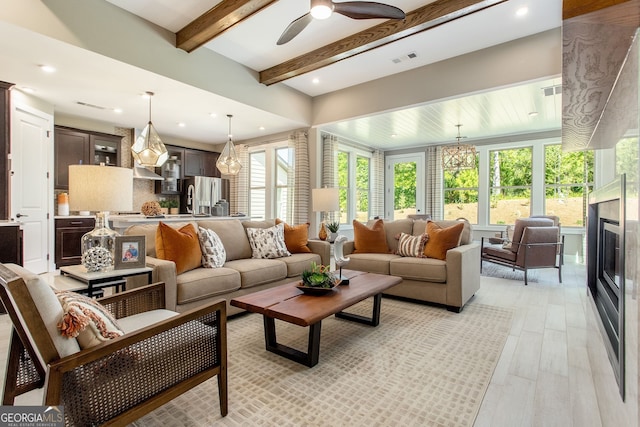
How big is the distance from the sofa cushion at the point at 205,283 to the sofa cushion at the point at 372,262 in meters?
1.51

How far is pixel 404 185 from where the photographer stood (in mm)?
8211

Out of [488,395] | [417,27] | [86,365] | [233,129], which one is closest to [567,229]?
[417,27]

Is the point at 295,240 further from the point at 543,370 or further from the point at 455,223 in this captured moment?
the point at 543,370

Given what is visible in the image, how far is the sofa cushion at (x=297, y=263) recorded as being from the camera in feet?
11.7

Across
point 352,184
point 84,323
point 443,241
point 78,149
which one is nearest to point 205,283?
point 84,323

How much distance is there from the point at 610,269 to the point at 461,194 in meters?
6.21

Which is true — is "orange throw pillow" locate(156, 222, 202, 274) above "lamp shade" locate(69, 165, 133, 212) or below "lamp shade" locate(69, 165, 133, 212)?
below

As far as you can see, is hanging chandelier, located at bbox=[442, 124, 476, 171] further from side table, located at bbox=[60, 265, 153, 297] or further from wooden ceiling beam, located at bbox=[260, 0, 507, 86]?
side table, located at bbox=[60, 265, 153, 297]

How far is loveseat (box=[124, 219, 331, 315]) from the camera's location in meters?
2.56

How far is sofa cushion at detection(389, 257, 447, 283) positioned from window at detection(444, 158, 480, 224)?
454 centimetres

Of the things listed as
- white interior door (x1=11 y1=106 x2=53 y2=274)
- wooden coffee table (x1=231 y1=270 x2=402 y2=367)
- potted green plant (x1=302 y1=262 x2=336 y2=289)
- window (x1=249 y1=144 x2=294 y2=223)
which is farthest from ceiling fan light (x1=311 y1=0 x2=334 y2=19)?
white interior door (x1=11 y1=106 x2=53 y2=274)

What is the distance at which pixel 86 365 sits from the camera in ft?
3.64

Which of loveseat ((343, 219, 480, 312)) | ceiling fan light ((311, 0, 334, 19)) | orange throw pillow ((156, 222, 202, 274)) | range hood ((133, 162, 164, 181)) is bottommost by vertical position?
loveseat ((343, 219, 480, 312))

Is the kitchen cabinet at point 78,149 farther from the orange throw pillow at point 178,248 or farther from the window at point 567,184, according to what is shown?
the window at point 567,184
